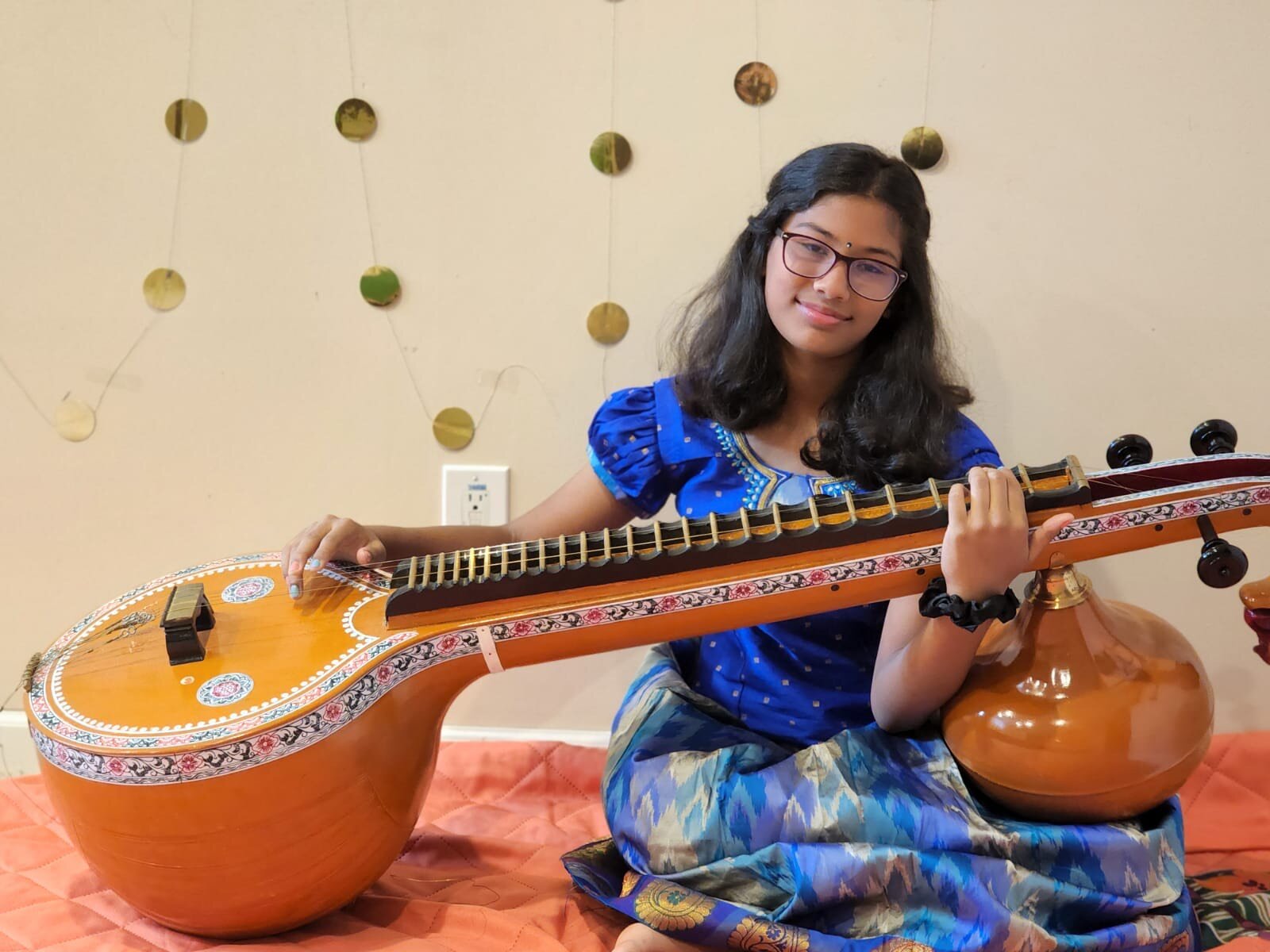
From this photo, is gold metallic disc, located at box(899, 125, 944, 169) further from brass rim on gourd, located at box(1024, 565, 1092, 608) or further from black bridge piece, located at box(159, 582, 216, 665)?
black bridge piece, located at box(159, 582, 216, 665)

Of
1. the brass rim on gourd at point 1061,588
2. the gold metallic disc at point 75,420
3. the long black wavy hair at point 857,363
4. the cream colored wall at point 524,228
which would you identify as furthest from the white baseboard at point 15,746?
the brass rim on gourd at point 1061,588

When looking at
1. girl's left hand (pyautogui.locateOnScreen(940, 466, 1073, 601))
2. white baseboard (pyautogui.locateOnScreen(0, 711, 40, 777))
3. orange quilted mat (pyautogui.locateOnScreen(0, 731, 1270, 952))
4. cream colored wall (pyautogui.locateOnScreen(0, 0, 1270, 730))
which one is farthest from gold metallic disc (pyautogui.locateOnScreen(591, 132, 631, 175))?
white baseboard (pyautogui.locateOnScreen(0, 711, 40, 777))

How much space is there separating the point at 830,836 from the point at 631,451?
0.48m

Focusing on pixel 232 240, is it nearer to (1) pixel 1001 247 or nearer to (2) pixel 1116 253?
(1) pixel 1001 247

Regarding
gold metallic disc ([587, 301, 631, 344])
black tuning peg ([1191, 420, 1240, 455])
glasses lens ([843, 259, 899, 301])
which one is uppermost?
glasses lens ([843, 259, 899, 301])

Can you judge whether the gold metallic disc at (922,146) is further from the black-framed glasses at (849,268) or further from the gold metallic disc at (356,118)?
→ the gold metallic disc at (356,118)

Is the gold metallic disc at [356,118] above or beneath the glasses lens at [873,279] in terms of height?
above

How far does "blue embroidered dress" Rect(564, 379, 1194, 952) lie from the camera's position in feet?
2.64

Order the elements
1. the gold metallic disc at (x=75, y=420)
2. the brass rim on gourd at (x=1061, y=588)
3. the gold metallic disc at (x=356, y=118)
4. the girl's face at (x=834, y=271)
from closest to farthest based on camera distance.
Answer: the brass rim on gourd at (x=1061, y=588), the girl's face at (x=834, y=271), the gold metallic disc at (x=356, y=118), the gold metallic disc at (x=75, y=420)

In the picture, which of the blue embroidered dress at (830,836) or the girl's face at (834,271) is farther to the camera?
the girl's face at (834,271)

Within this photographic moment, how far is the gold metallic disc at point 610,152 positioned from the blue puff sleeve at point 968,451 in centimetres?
55

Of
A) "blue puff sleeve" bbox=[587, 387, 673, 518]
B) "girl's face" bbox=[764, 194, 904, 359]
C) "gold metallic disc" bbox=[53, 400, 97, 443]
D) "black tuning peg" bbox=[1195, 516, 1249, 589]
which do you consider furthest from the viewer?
"gold metallic disc" bbox=[53, 400, 97, 443]

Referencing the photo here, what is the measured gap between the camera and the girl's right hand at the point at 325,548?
0.93 meters

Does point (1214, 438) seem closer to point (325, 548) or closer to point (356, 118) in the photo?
point (325, 548)
